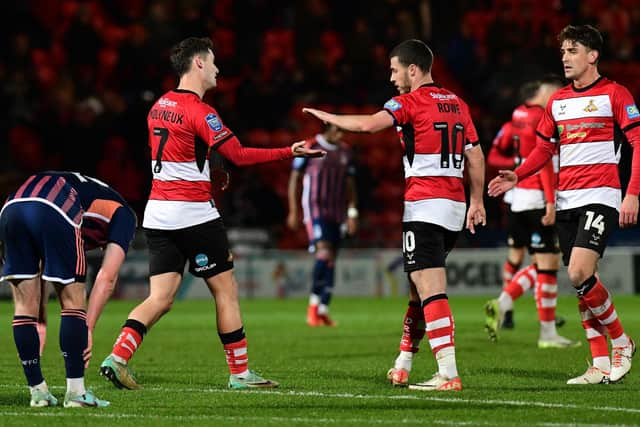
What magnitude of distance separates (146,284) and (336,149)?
645 centimetres

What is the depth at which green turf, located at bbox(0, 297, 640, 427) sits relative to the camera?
6.50 m

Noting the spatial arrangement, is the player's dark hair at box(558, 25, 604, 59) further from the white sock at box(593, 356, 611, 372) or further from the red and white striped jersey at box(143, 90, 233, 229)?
the red and white striped jersey at box(143, 90, 233, 229)

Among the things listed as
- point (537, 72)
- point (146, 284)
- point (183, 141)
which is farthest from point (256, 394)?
point (537, 72)

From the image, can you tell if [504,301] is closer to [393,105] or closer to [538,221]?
[538,221]

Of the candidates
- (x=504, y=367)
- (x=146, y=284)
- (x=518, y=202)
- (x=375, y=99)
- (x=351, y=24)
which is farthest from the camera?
(x=351, y=24)

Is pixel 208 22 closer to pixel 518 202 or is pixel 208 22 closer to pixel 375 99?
pixel 375 99

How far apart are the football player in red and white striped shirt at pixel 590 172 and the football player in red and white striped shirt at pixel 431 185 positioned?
343mm

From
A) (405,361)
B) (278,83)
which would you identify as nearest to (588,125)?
(405,361)

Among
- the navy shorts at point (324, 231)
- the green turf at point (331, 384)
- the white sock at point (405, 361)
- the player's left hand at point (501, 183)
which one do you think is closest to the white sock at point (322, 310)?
the green turf at point (331, 384)

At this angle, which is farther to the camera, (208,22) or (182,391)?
(208,22)

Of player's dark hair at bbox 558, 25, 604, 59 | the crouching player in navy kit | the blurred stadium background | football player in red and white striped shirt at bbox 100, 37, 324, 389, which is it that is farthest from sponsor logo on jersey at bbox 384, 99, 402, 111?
the blurred stadium background

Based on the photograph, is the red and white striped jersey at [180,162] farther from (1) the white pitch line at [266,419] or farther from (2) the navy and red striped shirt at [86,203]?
(1) the white pitch line at [266,419]

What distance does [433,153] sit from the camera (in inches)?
302

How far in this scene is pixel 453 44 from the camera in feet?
78.0
